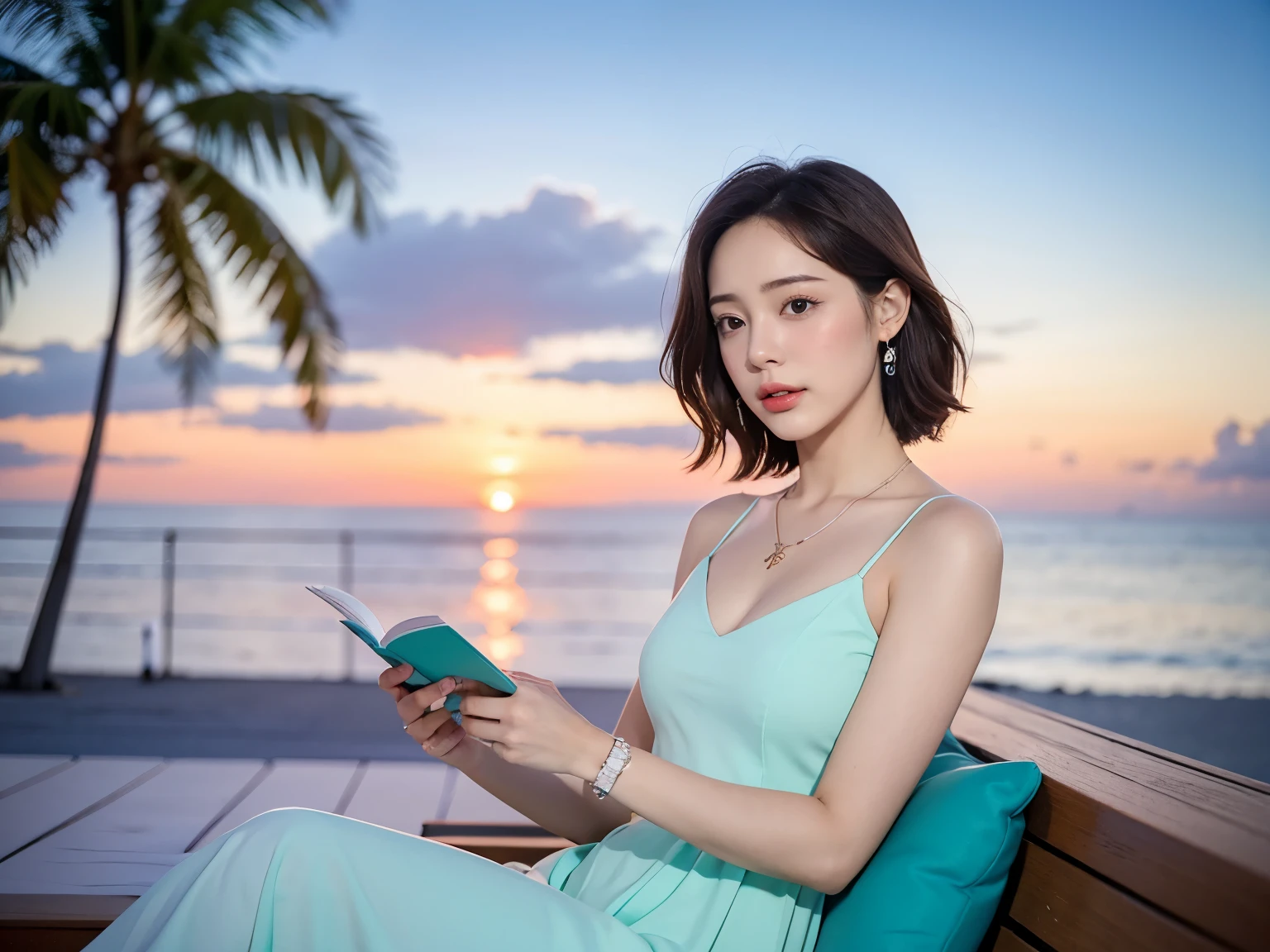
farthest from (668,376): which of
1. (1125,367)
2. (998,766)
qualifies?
(1125,367)

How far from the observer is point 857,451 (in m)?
1.59

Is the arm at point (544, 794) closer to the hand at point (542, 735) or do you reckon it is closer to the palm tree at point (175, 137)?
the hand at point (542, 735)

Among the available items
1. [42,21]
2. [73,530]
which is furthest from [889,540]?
[42,21]

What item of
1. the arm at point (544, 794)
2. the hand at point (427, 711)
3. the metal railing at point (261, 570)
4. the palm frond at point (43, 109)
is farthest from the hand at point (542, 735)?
the palm frond at point (43, 109)

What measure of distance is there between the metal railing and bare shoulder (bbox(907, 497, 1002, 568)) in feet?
9.93

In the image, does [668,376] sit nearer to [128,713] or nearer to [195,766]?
[195,766]

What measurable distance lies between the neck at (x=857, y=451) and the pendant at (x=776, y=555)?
0.13 metres

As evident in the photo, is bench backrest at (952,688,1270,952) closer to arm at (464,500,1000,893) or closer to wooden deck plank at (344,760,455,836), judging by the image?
arm at (464,500,1000,893)

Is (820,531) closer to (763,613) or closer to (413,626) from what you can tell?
(763,613)

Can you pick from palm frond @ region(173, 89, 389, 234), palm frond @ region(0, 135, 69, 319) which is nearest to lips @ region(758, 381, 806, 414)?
palm frond @ region(0, 135, 69, 319)

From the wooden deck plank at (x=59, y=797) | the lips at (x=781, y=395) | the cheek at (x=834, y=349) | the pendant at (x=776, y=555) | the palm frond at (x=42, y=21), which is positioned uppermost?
the palm frond at (x=42, y=21)

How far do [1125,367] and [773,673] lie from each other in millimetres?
13137

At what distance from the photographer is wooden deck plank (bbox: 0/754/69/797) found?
9.05ft

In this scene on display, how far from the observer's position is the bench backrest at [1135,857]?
0.80m
